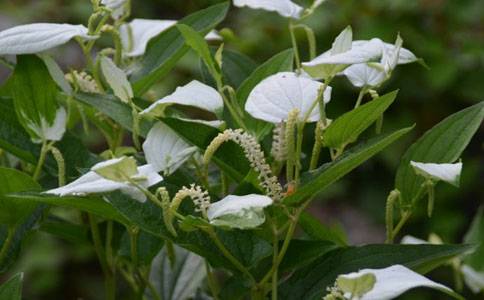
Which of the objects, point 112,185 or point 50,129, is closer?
point 112,185

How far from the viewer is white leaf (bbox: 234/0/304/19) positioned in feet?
1.91

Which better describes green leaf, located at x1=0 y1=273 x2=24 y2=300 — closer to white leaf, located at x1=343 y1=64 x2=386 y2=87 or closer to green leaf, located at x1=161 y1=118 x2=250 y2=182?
green leaf, located at x1=161 y1=118 x2=250 y2=182

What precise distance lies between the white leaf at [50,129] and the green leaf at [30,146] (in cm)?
2

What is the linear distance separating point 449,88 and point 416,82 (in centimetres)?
10

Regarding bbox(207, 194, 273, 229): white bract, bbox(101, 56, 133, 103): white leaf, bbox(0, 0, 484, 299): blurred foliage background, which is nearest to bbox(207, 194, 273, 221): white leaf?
bbox(207, 194, 273, 229): white bract

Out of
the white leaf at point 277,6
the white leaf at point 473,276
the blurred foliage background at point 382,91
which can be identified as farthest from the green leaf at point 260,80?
the blurred foliage background at point 382,91

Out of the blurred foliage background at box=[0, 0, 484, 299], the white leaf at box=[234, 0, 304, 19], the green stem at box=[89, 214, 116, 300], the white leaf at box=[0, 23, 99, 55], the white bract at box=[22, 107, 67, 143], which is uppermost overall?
the white leaf at box=[0, 23, 99, 55]

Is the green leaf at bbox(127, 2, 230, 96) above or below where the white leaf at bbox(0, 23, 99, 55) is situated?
below

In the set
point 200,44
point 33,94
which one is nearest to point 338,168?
point 200,44

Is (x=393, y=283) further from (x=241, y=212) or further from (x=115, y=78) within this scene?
(x=115, y=78)

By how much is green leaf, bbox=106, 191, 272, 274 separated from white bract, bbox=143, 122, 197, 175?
0.02 meters

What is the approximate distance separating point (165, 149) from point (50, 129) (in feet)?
0.38

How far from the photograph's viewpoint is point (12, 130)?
58 cm

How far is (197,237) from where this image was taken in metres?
0.49
